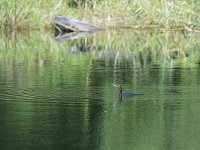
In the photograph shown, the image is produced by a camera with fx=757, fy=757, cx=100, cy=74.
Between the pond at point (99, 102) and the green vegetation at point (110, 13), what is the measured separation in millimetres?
11259

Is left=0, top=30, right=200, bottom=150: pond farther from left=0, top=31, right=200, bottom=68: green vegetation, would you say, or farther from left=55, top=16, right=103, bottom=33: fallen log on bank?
left=55, top=16, right=103, bottom=33: fallen log on bank

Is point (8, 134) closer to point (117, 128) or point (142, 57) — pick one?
point (117, 128)

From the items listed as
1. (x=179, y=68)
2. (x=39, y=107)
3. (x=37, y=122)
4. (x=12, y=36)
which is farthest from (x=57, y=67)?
(x=12, y=36)

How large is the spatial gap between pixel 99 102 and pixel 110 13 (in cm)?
2517

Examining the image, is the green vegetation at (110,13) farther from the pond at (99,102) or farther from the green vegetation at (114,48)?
the pond at (99,102)

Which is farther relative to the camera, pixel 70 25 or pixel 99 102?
pixel 70 25

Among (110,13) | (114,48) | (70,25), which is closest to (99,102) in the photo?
(114,48)

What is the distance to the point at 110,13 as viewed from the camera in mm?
37281

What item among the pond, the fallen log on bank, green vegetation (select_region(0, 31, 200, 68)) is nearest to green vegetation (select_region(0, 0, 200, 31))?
the fallen log on bank

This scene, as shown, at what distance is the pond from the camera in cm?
955

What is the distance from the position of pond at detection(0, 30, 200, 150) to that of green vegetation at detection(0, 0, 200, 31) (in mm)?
11259

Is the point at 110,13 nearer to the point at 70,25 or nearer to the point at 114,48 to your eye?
the point at 70,25

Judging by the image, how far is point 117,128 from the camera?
33.5ft

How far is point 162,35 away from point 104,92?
2111 centimetres
